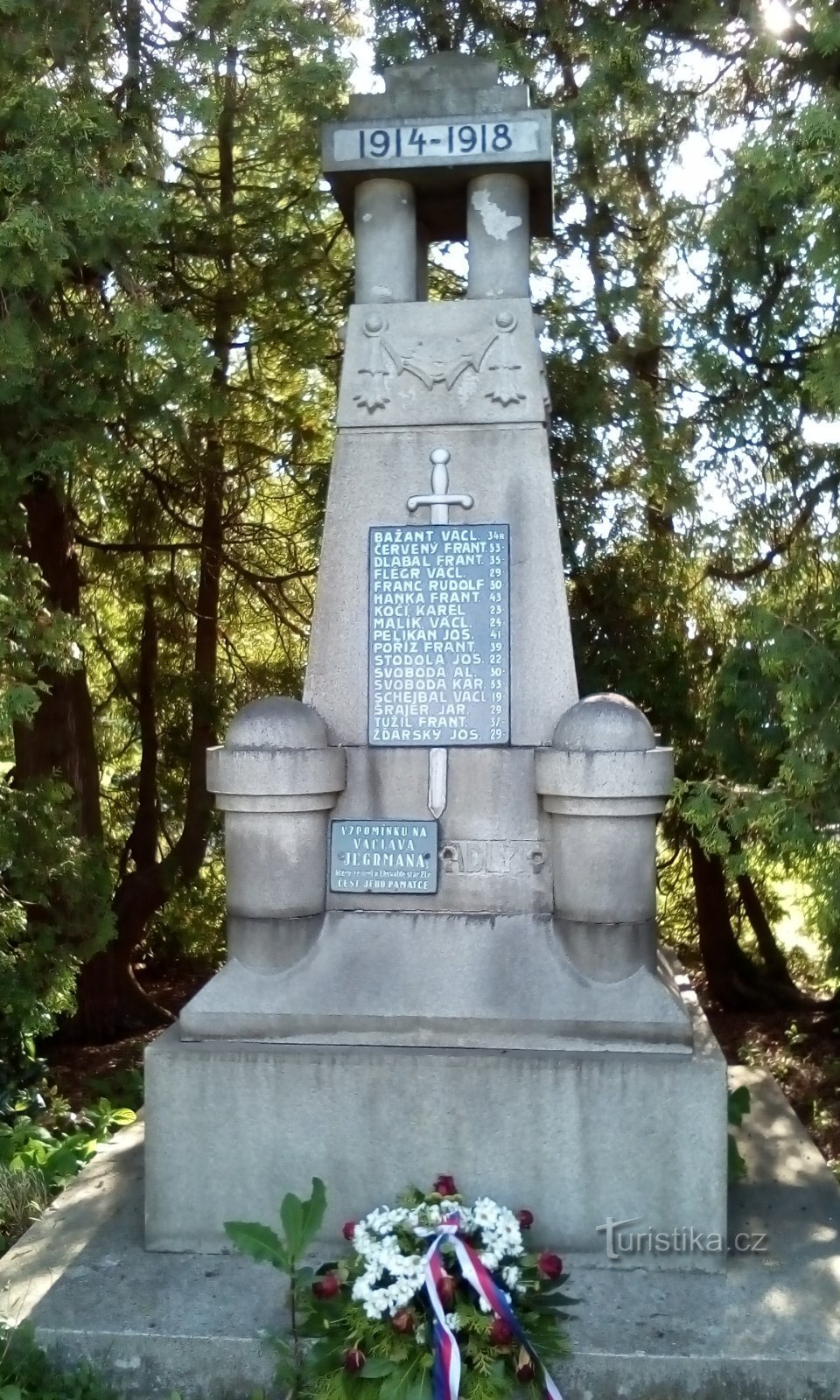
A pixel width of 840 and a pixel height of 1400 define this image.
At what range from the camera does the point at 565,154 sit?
240 inches

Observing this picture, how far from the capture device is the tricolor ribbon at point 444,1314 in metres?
2.81

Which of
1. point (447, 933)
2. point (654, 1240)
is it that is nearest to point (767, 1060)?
point (654, 1240)

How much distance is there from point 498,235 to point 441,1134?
2.91 metres

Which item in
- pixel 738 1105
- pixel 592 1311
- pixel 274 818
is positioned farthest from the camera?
pixel 738 1105

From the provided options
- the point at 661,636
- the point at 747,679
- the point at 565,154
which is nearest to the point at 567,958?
the point at 747,679

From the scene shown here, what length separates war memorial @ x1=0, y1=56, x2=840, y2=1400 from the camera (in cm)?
335

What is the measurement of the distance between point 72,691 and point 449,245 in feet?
11.5

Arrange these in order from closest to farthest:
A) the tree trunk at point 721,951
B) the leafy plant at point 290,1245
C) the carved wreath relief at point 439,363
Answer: the leafy plant at point 290,1245, the carved wreath relief at point 439,363, the tree trunk at point 721,951

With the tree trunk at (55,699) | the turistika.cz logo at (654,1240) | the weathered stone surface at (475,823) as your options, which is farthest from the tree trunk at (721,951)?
the turistika.cz logo at (654,1240)

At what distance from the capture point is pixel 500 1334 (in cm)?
287

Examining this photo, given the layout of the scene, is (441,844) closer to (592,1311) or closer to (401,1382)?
(592,1311)

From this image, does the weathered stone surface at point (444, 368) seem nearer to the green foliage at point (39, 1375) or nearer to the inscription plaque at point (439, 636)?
the inscription plaque at point (439, 636)

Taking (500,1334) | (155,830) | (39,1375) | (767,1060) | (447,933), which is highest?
(155,830)

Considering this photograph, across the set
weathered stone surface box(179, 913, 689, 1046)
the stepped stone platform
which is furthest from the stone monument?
the stepped stone platform
